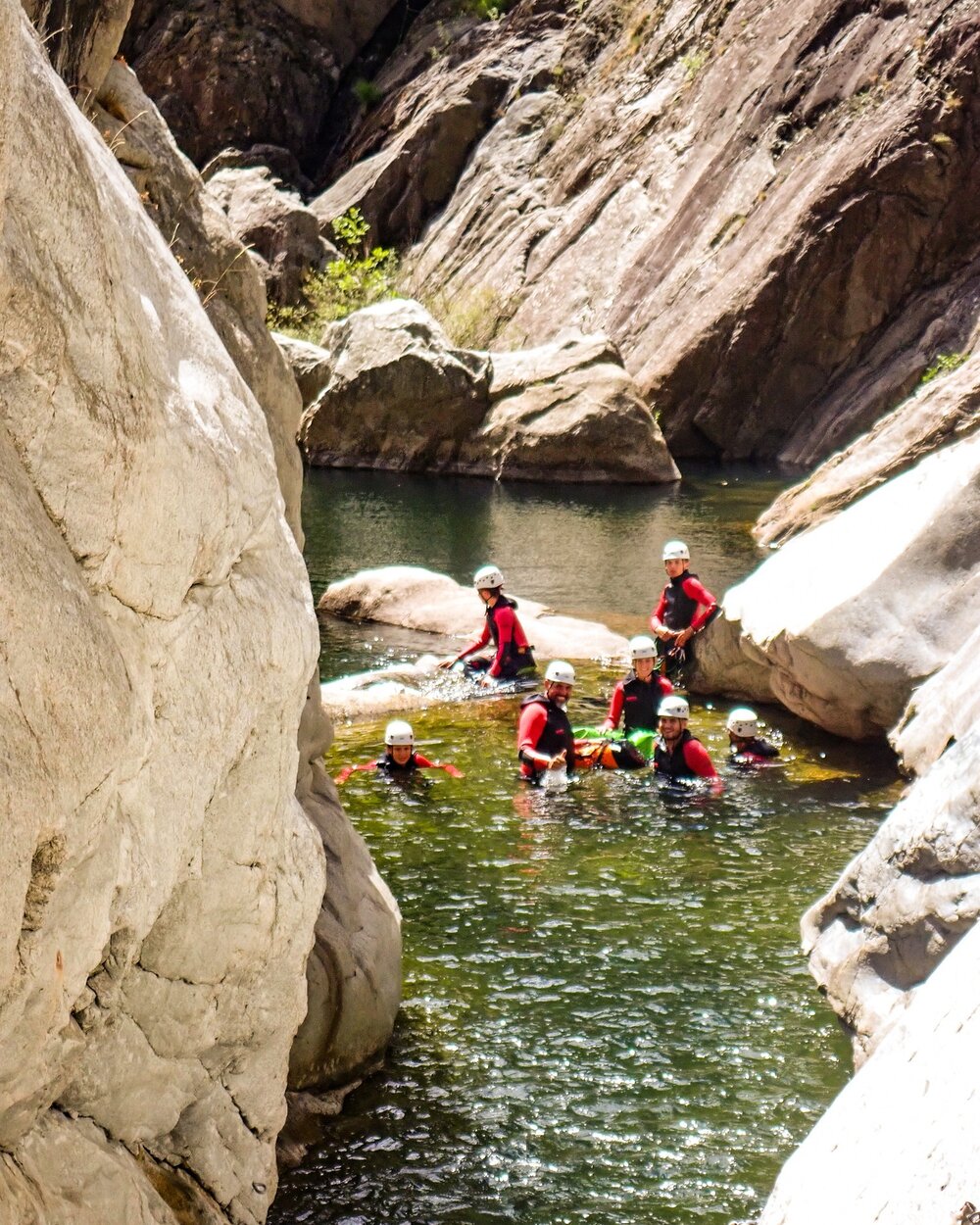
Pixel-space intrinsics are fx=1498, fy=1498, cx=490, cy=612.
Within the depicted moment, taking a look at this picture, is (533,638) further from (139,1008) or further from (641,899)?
(139,1008)

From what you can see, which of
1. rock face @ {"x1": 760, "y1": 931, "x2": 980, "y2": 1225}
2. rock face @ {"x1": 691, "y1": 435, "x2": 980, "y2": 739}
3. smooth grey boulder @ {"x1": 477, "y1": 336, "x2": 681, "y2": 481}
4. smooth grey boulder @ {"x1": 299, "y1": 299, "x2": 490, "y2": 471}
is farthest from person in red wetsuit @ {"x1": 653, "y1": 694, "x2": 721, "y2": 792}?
smooth grey boulder @ {"x1": 299, "y1": 299, "x2": 490, "y2": 471}

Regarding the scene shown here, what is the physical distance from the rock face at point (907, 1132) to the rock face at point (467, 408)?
2942 cm

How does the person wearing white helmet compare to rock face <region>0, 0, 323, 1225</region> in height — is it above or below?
below

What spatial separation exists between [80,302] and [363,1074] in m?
4.89

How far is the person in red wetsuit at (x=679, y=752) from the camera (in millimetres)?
13117

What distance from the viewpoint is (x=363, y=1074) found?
7.77m

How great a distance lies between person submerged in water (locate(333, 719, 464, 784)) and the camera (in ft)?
42.9

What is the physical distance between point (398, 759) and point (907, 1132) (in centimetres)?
890

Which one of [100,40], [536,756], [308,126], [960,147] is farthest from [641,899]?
[308,126]

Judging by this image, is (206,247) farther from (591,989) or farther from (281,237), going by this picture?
(281,237)

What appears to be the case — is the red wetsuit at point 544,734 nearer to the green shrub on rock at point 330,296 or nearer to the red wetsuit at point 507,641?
the red wetsuit at point 507,641

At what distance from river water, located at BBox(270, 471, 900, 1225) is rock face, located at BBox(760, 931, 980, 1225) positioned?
1.62 meters

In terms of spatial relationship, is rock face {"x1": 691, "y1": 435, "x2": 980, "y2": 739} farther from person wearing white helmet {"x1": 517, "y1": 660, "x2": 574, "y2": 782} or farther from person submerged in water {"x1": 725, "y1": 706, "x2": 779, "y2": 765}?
person wearing white helmet {"x1": 517, "y1": 660, "x2": 574, "y2": 782}

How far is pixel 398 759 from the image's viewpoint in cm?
1317
